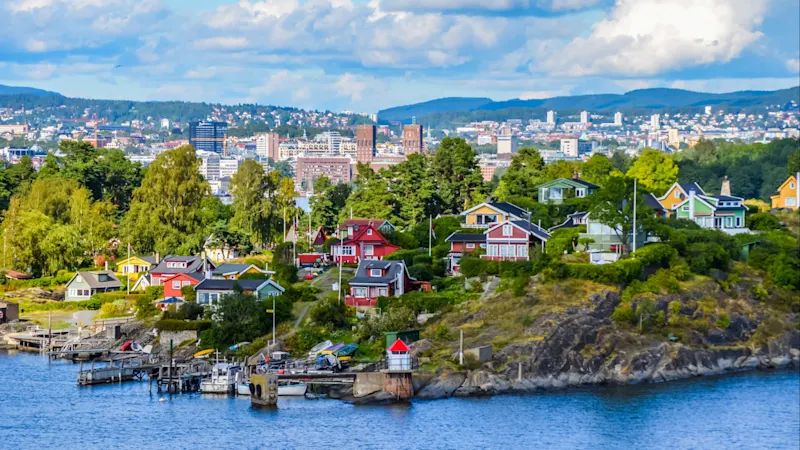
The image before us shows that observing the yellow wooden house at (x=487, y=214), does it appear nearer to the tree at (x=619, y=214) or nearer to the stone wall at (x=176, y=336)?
the tree at (x=619, y=214)

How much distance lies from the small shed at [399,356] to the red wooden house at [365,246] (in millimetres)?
21395

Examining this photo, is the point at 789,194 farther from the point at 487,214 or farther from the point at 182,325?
the point at 182,325

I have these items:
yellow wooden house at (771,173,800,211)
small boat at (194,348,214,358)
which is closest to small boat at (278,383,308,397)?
small boat at (194,348,214,358)

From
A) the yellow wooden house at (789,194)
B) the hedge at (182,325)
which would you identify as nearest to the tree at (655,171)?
the yellow wooden house at (789,194)

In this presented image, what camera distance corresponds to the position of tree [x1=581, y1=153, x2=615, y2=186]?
9319cm

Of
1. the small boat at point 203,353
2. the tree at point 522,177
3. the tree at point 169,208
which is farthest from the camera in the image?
the tree at point 522,177

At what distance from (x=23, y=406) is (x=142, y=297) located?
19085 mm

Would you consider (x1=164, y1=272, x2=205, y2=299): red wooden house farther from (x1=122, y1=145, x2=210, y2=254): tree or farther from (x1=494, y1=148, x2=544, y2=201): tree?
(x1=494, y1=148, x2=544, y2=201): tree

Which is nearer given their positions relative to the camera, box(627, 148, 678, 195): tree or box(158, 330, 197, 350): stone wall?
box(158, 330, 197, 350): stone wall

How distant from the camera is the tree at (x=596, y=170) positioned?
93.2 m

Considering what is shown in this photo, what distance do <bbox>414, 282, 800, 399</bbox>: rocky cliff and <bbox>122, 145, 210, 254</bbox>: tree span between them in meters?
27.7

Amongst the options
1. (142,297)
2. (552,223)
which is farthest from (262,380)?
(552,223)

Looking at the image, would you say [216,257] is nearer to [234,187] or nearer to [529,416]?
[234,187]

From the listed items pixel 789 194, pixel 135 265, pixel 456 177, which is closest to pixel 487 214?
pixel 456 177
